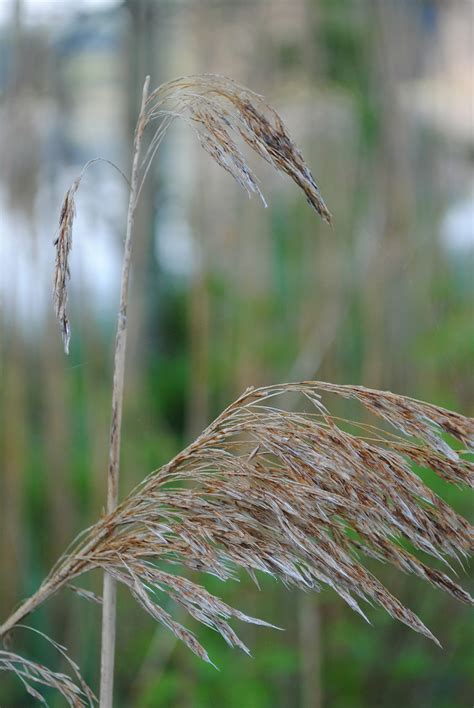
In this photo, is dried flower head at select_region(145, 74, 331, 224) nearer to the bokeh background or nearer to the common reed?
the common reed

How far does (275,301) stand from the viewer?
172 cm

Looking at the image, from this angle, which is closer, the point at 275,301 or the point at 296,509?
the point at 296,509

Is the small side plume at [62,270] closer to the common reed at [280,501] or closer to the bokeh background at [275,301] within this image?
the common reed at [280,501]

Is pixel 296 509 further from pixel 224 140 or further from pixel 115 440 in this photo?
pixel 224 140

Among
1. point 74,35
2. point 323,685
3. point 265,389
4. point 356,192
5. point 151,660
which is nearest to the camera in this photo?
point 265,389

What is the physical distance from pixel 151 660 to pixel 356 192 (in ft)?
3.31

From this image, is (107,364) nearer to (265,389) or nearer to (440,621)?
(440,621)

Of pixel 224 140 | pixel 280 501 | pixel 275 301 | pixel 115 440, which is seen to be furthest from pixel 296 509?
pixel 275 301

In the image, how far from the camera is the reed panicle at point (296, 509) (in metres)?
0.52

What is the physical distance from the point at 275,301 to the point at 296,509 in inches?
48.1

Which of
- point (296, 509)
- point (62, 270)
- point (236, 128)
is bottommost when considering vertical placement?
point (296, 509)

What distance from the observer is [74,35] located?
211 centimetres

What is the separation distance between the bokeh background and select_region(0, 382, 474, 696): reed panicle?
2.86 feet

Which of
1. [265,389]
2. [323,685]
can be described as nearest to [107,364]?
[323,685]
